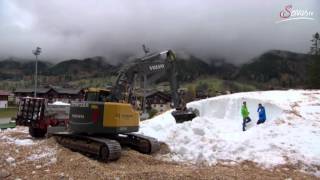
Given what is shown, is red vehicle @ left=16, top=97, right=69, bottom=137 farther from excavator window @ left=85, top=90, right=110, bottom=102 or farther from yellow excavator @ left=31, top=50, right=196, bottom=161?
excavator window @ left=85, top=90, right=110, bottom=102

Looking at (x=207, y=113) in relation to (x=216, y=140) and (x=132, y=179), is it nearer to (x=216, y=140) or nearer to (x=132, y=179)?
(x=216, y=140)

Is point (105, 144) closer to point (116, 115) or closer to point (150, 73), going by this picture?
point (116, 115)

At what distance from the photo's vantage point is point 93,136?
16.5 m

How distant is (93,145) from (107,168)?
2547mm

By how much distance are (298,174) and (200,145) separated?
4743 mm

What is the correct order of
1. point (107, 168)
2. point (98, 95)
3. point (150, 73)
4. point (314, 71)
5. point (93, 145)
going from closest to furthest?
point (107, 168) < point (93, 145) < point (98, 95) < point (150, 73) < point (314, 71)

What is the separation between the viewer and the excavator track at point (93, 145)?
583 inches

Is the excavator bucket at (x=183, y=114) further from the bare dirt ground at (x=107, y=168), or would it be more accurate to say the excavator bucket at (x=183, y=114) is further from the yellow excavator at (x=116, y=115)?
the bare dirt ground at (x=107, y=168)

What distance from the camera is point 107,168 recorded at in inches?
527

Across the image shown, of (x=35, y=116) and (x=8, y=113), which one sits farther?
(x=8, y=113)

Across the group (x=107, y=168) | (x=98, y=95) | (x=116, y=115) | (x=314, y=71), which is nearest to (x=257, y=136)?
(x=116, y=115)

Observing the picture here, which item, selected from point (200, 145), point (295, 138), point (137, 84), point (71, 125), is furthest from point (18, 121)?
point (295, 138)

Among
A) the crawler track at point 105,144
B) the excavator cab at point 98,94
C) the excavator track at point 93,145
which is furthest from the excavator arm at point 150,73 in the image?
Result: the excavator track at point 93,145

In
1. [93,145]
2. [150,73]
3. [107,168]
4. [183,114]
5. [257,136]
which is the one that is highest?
[150,73]
